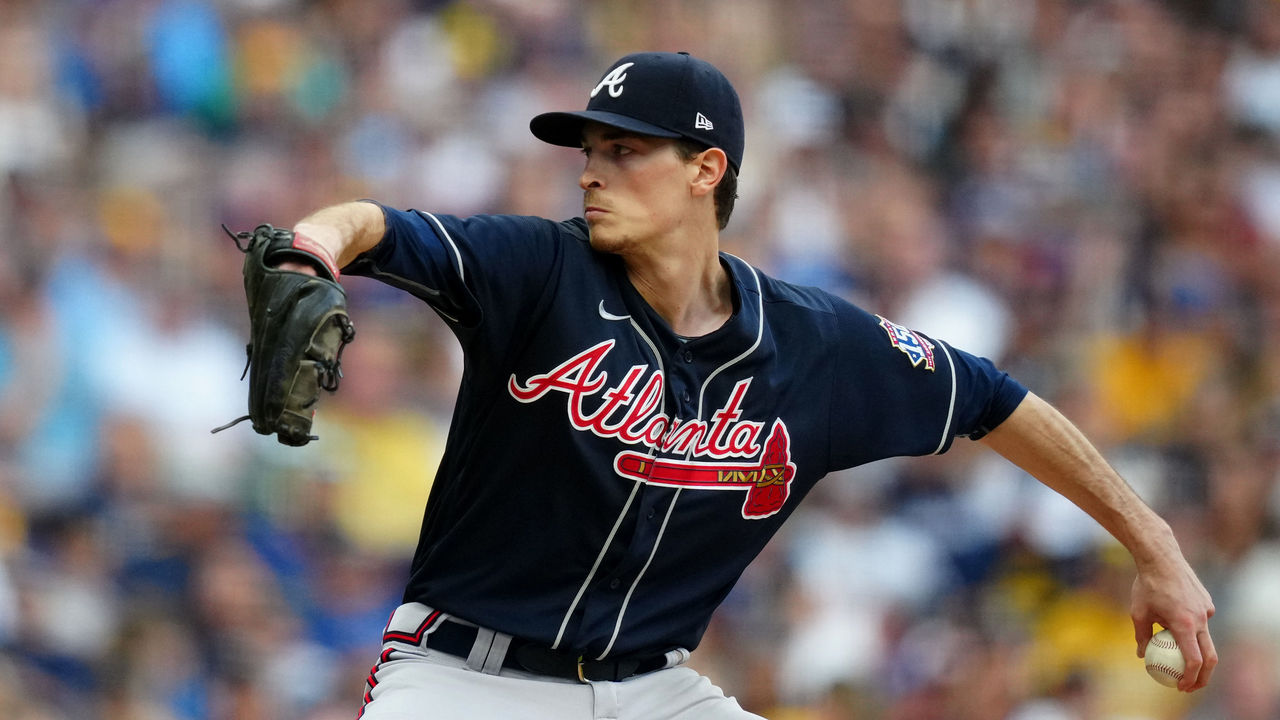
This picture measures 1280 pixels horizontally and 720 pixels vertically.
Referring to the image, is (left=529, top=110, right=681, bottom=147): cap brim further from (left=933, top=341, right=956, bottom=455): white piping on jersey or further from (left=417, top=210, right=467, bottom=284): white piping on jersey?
(left=933, top=341, right=956, bottom=455): white piping on jersey

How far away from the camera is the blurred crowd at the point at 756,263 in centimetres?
641

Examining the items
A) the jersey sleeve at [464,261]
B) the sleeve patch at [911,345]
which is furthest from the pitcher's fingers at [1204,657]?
the jersey sleeve at [464,261]

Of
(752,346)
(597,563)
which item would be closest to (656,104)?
(752,346)

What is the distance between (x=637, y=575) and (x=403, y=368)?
373 centimetres

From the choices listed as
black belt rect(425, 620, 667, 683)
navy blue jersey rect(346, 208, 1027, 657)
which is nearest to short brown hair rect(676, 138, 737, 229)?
navy blue jersey rect(346, 208, 1027, 657)

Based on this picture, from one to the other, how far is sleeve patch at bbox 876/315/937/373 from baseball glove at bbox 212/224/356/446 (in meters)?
1.72

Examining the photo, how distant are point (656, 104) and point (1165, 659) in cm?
193

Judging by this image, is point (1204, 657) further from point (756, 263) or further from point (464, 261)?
point (756, 263)

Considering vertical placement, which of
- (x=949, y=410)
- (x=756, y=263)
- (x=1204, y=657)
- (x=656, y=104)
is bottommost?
(x=756, y=263)

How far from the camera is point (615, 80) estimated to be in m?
3.74

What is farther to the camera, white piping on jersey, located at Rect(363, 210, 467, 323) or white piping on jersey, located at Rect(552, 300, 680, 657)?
white piping on jersey, located at Rect(552, 300, 680, 657)

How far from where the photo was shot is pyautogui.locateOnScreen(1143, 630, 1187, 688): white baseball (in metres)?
4.05

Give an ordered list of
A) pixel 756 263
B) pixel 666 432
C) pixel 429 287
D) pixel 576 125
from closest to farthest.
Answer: pixel 429 287
pixel 666 432
pixel 576 125
pixel 756 263

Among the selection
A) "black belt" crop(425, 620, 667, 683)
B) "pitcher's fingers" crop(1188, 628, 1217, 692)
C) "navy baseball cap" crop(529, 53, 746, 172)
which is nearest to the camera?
"black belt" crop(425, 620, 667, 683)
